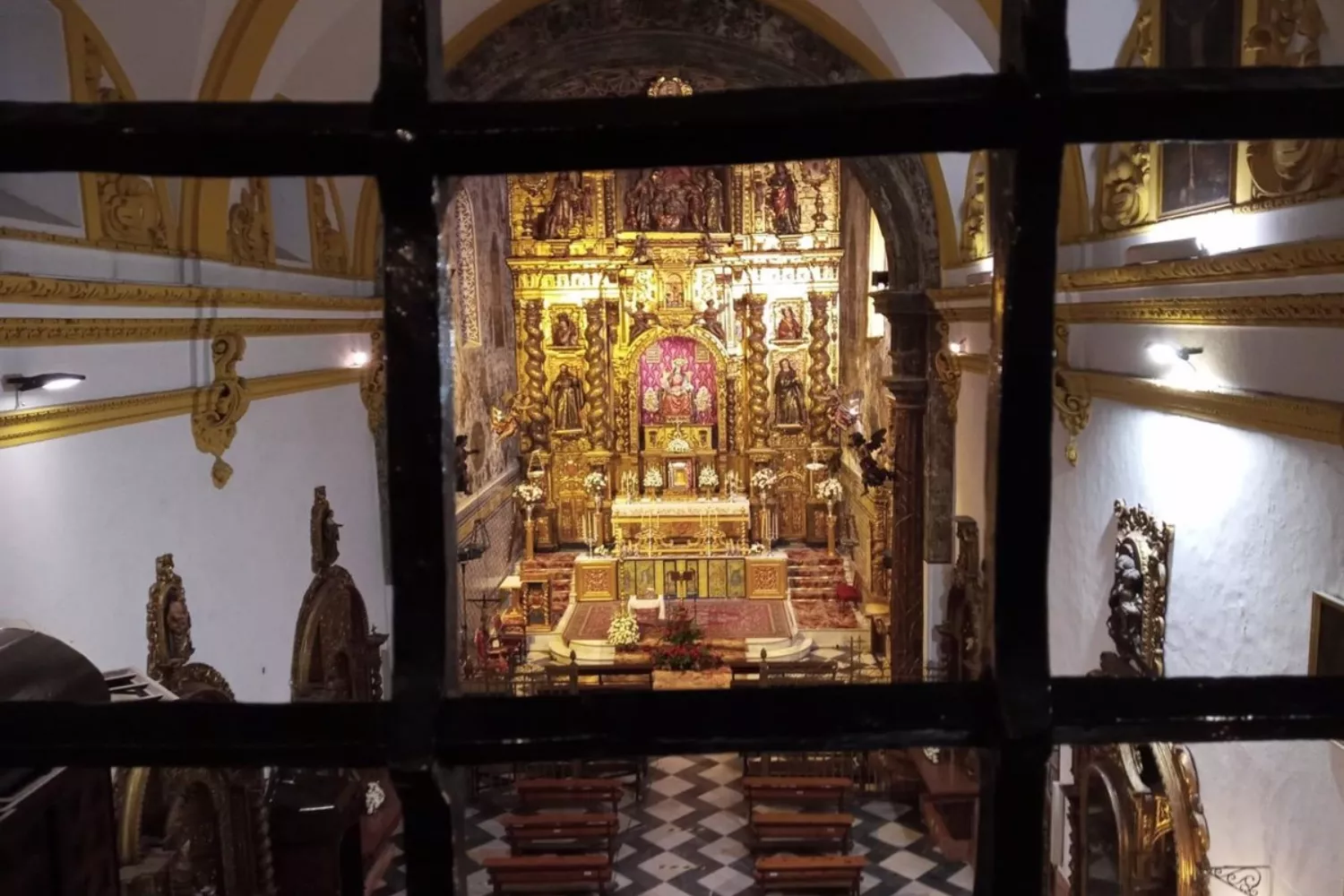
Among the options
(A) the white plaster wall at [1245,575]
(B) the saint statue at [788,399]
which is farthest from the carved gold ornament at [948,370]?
(B) the saint statue at [788,399]

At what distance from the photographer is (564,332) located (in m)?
19.5

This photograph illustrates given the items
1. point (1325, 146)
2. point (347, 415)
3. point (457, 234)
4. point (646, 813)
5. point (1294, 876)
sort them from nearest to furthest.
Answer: point (1325, 146)
point (1294, 876)
point (347, 415)
point (646, 813)
point (457, 234)

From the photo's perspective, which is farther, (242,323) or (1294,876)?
(242,323)

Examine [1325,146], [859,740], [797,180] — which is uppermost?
[797,180]

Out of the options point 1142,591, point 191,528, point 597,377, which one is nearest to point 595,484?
point 597,377

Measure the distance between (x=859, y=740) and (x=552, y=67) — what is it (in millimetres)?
9276

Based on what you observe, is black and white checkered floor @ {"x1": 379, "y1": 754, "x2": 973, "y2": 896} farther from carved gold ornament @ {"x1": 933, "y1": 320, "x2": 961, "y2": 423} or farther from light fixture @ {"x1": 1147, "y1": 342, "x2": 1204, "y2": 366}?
light fixture @ {"x1": 1147, "y1": 342, "x2": 1204, "y2": 366}

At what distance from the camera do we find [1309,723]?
1222 mm

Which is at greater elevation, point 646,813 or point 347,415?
point 347,415

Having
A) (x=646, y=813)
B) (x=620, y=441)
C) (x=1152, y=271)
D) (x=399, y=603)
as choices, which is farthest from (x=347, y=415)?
(x=620, y=441)

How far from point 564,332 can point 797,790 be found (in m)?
11.7

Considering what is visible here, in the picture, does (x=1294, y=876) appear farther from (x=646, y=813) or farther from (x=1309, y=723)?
(x=646, y=813)

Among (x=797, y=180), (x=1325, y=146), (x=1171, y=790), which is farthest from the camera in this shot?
(x=797, y=180)

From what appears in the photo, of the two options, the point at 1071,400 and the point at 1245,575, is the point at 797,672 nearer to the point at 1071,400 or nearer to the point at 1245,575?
the point at 1071,400
